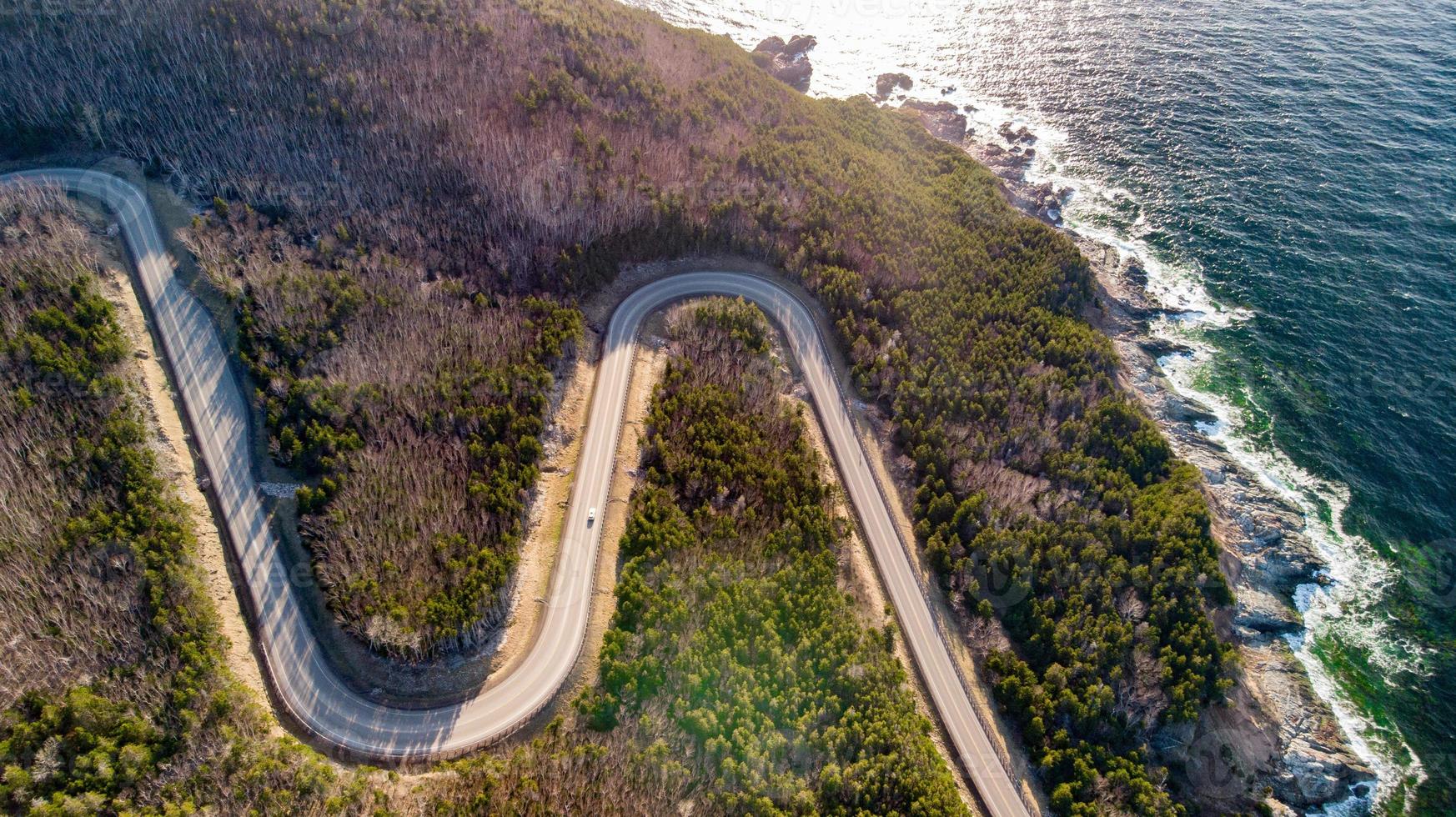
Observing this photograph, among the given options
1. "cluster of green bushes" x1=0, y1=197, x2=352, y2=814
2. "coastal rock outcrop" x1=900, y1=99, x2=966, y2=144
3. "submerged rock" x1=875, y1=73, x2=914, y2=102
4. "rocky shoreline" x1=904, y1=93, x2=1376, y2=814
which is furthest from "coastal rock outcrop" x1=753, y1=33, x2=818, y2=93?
"cluster of green bushes" x1=0, y1=197, x2=352, y2=814

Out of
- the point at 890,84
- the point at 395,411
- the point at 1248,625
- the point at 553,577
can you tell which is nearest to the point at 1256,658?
the point at 1248,625

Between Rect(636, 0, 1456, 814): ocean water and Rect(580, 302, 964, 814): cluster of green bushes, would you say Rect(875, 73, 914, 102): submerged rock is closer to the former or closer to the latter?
Rect(636, 0, 1456, 814): ocean water

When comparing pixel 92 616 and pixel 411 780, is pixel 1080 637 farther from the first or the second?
pixel 92 616

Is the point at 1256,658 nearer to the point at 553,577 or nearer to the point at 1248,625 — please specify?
the point at 1248,625

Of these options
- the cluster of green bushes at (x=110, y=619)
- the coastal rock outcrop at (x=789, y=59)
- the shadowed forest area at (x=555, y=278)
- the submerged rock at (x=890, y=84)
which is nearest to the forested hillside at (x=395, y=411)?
the shadowed forest area at (x=555, y=278)

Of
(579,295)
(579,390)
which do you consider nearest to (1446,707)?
(579,390)
